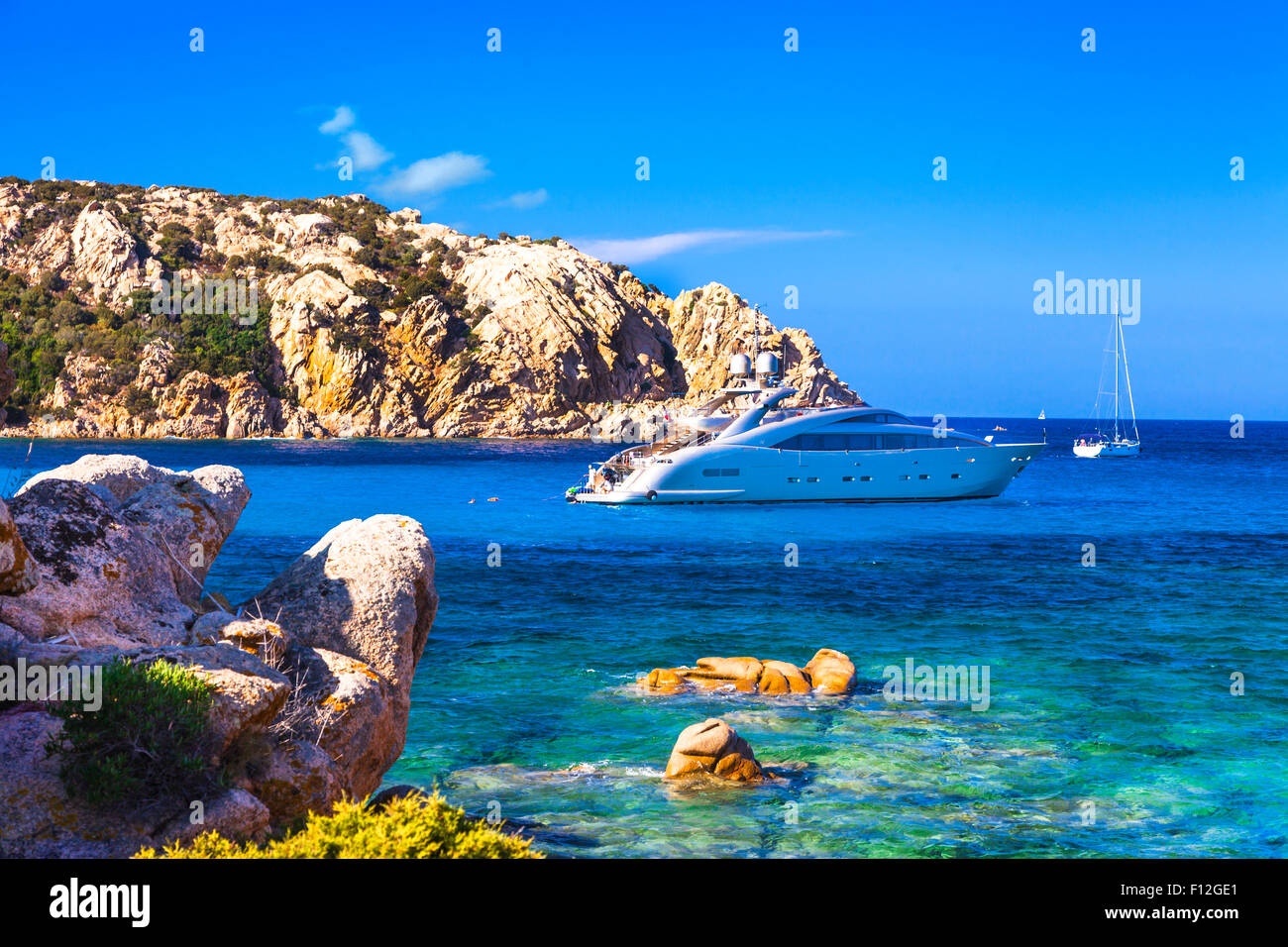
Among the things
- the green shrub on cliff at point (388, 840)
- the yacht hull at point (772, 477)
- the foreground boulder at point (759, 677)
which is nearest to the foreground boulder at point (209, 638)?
the green shrub on cliff at point (388, 840)

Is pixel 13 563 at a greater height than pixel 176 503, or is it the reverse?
pixel 176 503

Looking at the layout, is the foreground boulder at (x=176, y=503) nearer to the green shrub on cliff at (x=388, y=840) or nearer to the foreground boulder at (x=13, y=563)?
the foreground boulder at (x=13, y=563)

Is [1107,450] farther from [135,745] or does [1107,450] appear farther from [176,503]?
[135,745]

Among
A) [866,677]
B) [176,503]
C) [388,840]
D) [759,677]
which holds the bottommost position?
[866,677]

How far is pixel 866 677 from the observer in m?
17.0

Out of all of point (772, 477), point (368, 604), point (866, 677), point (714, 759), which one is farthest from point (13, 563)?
point (772, 477)

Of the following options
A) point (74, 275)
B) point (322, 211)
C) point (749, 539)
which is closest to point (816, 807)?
point (749, 539)

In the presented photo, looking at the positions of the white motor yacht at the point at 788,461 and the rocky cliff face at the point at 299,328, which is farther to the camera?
the rocky cliff face at the point at 299,328

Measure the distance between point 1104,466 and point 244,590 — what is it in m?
85.0

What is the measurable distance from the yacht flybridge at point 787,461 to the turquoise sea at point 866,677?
3.94 m

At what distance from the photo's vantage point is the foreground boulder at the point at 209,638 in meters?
6.18

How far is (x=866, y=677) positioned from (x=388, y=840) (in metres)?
13.0

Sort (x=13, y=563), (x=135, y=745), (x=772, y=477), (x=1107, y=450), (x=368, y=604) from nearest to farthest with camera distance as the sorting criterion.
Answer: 1. (x=135, y=745)
2. (x=13, y=563)
3. (x=368, y=604)
4. (x=772, y=477)
5. (x=1107, y=450)

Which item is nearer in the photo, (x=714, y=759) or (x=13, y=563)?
(x=13, y=563)
